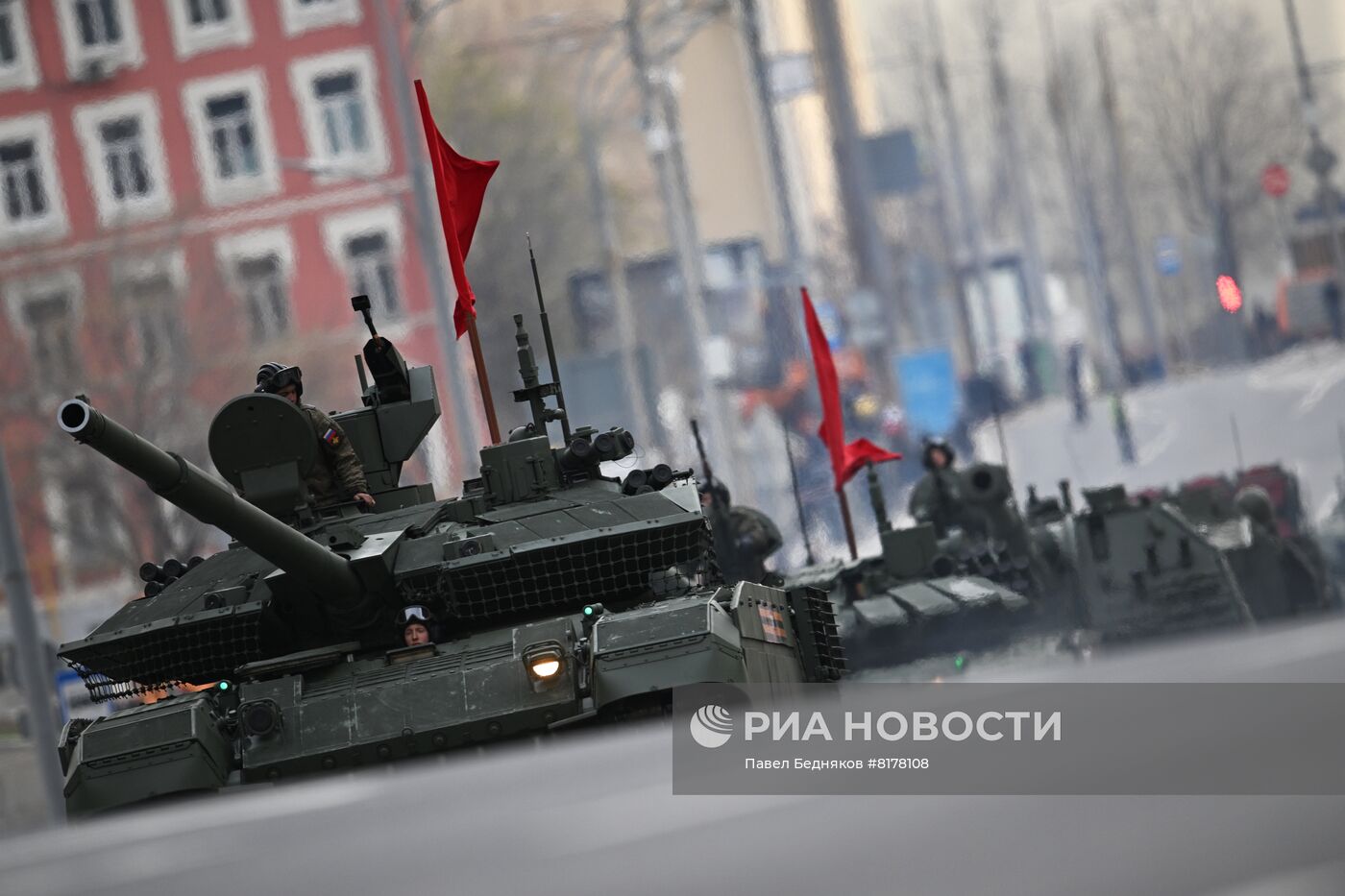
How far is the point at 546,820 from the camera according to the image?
4.52m

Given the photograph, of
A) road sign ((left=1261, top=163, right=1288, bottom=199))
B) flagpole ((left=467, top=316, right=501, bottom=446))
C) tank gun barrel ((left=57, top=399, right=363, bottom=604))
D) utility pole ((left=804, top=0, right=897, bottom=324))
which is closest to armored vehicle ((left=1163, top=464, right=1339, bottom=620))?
flagpole ((left=467, top=316, right=501, bottom=446))

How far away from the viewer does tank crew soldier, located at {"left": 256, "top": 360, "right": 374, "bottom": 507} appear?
1217 cm

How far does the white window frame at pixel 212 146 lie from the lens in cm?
3684

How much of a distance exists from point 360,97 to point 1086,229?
1732cm

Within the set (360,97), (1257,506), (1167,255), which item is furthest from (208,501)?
(1167,255)

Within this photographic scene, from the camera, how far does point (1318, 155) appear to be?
37.3 meters

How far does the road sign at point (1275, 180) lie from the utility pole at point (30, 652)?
84.9ft

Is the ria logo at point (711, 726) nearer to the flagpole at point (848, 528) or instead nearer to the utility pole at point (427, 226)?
the flagpole at point (848, 528)

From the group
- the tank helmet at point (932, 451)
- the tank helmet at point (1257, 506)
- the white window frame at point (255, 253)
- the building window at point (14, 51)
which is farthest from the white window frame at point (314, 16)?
the tank helmet at point (1257, 506)

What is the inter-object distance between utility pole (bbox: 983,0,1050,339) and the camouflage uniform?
3561 centimetres

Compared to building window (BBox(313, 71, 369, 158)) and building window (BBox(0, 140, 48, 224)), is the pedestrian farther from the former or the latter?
building window (BBox(0, 140, 48, 224))

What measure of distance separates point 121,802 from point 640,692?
2238 millimetres

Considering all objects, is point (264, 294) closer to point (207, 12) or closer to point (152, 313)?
point (152, 313)

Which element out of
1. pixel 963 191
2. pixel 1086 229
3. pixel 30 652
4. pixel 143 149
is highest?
pixel 143 149
